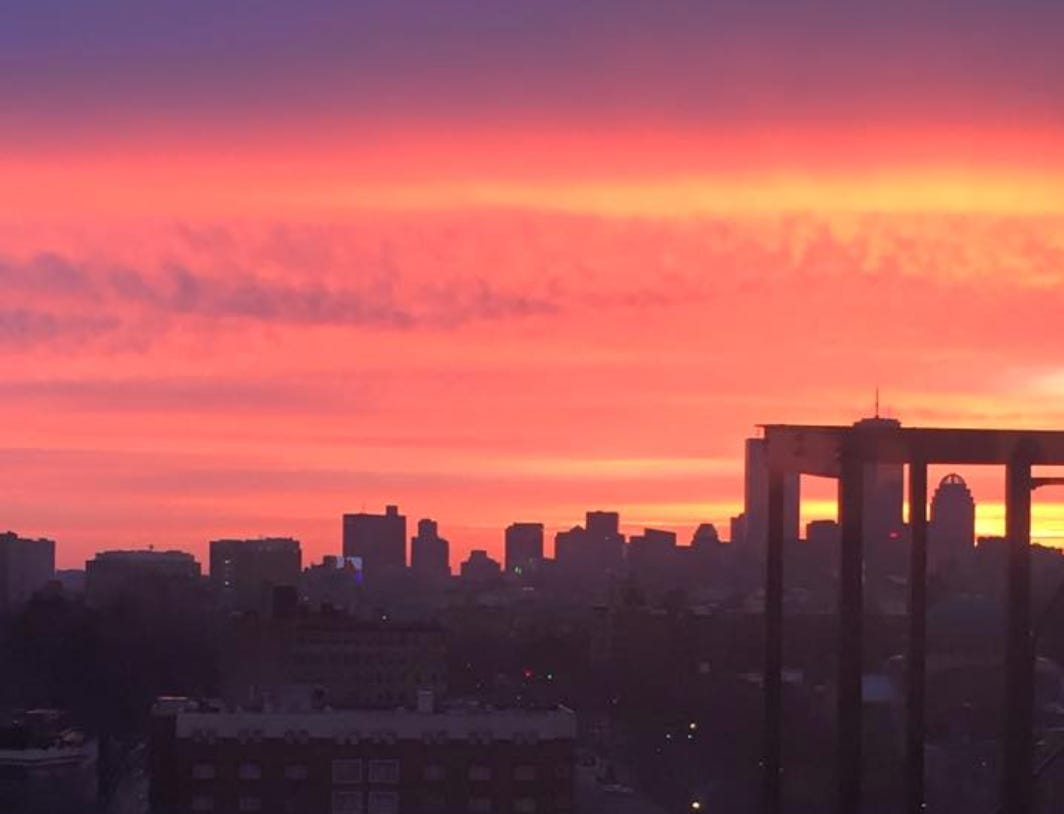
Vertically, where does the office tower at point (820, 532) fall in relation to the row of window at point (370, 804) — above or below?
above

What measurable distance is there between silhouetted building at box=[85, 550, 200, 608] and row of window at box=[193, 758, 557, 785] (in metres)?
82.5

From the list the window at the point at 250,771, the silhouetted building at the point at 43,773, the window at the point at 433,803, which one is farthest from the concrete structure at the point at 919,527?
the silhouetted building at the point at 43,773

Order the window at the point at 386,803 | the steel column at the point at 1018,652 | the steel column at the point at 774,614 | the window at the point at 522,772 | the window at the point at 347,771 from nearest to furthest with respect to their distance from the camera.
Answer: the steel column at the point at 1018,652, the steel column at the point at 774,614, the window at the point at 386,803, the window at the point at 347,771, the window at the point at 522,772

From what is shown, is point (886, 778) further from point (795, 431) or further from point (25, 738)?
point (795, 431)

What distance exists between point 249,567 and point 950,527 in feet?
181

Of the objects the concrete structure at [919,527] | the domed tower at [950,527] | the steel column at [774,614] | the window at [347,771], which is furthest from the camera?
the domed tower at [950,527]

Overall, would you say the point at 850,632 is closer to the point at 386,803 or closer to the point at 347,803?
the point at 386,803

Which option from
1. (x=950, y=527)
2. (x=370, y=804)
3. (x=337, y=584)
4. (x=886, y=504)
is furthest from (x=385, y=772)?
(x=337, y=584)

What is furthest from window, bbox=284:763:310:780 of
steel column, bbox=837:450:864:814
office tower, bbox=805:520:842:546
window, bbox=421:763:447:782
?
office tower, bbox=805:520:842:546

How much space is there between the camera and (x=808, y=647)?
271ft

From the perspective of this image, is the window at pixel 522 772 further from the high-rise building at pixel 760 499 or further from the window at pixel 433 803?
the high-rise building at pixel 760 499

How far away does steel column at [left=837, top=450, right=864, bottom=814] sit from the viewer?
48.2ft

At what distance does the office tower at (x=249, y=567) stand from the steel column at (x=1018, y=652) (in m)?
117

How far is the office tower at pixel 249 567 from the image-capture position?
5783 inches
